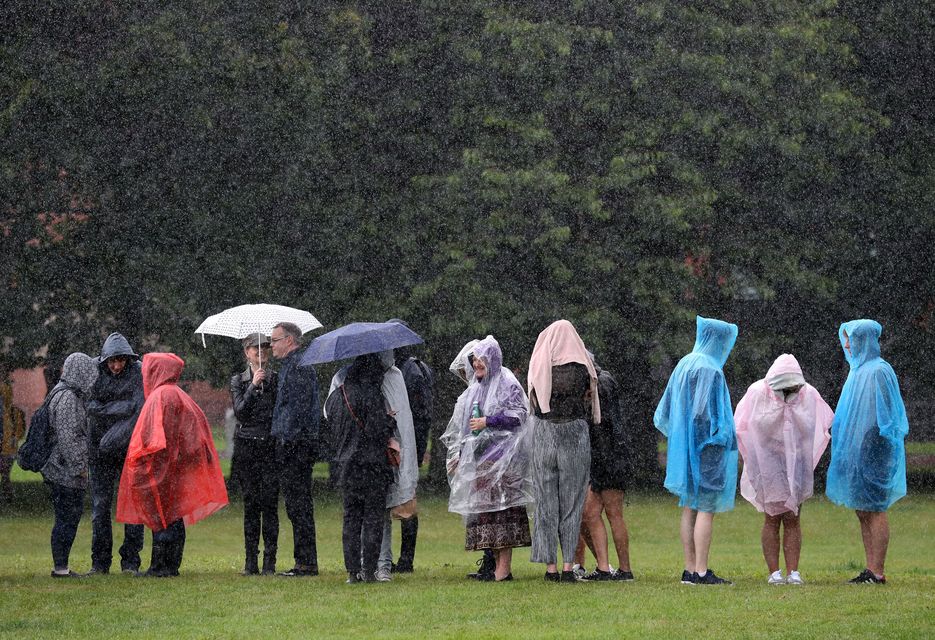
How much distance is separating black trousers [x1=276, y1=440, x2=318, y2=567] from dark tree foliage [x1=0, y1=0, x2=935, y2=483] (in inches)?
447

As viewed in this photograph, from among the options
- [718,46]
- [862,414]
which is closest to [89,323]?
[718,46]

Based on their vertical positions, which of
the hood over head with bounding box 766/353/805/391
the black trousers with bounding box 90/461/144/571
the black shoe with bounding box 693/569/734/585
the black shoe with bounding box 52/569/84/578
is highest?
the hood over head with bounding box 766/353/805/391

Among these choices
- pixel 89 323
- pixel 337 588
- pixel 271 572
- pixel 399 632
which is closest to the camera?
pixel 399 632

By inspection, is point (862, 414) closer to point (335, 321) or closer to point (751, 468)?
point (751, 468)

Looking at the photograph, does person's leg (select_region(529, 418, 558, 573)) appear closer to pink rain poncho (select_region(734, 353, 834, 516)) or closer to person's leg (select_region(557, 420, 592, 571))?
person's leg (select_region(557, 420, 592, 571))

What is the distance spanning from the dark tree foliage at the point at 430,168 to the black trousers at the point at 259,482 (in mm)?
11378

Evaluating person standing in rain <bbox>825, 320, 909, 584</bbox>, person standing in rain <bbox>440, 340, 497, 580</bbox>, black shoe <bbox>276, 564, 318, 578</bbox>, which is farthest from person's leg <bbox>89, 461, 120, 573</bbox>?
A: person standing in rain <bbox>825, 320, 909, 584</bbox>

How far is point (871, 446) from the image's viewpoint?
10852 millimetres

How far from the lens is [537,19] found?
25.0 meters

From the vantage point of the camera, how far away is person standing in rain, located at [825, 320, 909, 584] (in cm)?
1080

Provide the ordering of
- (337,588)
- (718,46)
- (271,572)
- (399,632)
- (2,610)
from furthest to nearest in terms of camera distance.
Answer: (718,46), (271,572), (337,588), (2,610), (399,632)

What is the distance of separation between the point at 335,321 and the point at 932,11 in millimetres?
12286

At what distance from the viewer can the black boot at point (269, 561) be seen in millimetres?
11781

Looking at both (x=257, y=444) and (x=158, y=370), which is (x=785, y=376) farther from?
(x=158, y=370)
